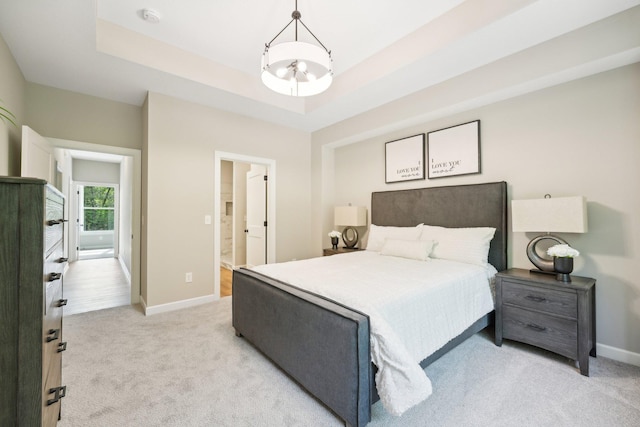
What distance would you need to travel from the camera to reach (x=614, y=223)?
224 cm

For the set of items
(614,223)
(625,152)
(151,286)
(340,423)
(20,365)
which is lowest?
(340,423)

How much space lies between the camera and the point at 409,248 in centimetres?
305

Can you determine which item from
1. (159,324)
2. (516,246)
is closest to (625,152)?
(516,246)

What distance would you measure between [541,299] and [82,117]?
5.17 metres

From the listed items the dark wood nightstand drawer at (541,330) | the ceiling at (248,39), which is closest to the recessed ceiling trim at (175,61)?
the ceiling at (248,39)

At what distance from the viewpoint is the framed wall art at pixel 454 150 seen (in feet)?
10.1

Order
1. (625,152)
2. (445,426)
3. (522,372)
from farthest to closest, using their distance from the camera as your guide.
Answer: (625,152)
(522,372)
(445,426)

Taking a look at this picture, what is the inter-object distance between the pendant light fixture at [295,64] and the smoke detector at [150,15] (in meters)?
1.09

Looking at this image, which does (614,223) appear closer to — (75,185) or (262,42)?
(262,42)

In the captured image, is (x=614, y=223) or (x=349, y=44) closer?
(x=614, y=223)

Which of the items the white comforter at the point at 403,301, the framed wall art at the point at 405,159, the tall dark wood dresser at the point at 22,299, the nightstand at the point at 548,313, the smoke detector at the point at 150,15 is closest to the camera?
the tall dark wood dresser at the point at 22,299

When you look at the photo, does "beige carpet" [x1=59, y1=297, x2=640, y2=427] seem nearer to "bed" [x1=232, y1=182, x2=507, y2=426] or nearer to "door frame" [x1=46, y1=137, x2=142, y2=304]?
"bed" [x1=232, y1=182, x2=507, y2=426]

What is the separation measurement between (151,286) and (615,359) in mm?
4535

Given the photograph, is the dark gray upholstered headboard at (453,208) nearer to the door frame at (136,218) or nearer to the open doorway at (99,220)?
the door frame at (136,218)
